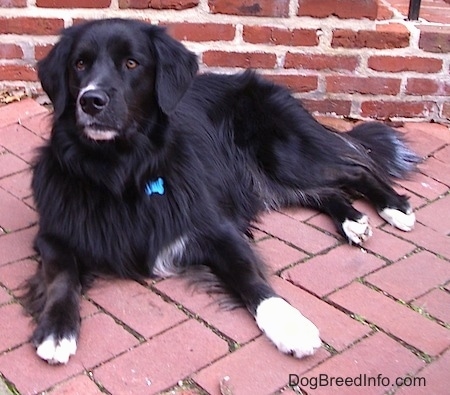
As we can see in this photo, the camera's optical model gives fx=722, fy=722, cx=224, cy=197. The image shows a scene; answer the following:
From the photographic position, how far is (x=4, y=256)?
2650 millimetres

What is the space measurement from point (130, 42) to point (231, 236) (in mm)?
776

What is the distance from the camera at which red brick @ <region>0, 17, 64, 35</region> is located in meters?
3.63

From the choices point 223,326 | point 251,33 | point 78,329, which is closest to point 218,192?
point 223,326

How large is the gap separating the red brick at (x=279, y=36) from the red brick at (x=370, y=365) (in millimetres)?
1877

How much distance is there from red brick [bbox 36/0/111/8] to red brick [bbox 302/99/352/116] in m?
1.15

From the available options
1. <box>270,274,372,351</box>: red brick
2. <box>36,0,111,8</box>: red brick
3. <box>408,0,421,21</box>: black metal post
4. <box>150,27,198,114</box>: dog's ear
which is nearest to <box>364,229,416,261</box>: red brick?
<box>270,274,372,351</box>: red brick

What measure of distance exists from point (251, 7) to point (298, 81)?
0.46 m

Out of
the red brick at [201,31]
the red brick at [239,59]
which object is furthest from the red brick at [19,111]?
the red brick at [239,59]

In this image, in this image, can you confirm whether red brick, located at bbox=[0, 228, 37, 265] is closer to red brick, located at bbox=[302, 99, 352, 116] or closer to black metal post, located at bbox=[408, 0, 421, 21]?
red brick, located at bbox=[302, 99, 352, 116]

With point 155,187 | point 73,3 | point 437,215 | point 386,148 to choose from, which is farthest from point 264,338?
point 73,3

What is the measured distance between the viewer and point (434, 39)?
12.1ft

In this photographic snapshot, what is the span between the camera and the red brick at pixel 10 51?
12.1 ft

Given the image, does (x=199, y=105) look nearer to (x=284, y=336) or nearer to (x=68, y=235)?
(x=68, y=235)

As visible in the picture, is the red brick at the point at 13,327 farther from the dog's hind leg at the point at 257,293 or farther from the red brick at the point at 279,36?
the red brick at the point at 279,36
